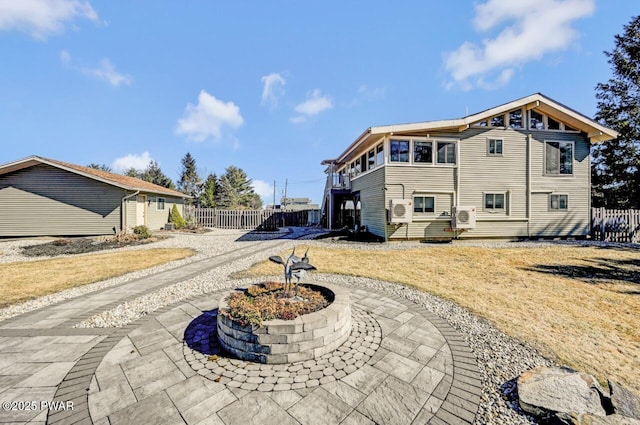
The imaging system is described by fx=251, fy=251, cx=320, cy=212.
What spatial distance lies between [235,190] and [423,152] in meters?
35.2

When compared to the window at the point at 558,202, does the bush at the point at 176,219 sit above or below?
below

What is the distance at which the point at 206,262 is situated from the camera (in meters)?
7.91

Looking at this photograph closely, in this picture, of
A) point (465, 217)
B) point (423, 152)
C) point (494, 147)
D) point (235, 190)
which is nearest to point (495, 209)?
point (465, 217)

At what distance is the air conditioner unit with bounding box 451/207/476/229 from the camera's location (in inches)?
451

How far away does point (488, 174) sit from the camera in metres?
12.2

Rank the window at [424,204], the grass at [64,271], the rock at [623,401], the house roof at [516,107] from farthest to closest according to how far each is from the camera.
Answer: the window at [424,204] → the house roof at [516,107] → the grass at [64,271] → the rock at [623,401]

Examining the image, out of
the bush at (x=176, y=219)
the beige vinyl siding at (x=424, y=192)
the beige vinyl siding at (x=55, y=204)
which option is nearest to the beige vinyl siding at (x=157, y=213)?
the bush at (x=176, y=219)

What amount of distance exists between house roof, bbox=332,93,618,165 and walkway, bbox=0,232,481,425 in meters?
9.37

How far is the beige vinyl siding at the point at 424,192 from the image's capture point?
38.1ft

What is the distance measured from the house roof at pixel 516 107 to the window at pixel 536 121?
248 millimetres

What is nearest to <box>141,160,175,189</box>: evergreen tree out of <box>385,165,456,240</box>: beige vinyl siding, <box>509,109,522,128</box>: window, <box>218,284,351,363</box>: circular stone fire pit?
<box>385,165,456,240</box>: beige vinyl siding

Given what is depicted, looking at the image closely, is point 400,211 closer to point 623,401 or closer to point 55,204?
point 623,401

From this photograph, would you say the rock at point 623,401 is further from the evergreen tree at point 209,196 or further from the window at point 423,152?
the evergreen tree at point 209,196

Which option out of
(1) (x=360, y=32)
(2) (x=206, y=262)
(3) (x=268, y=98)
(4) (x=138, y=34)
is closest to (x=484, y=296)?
(2) (x=206, y=262)
